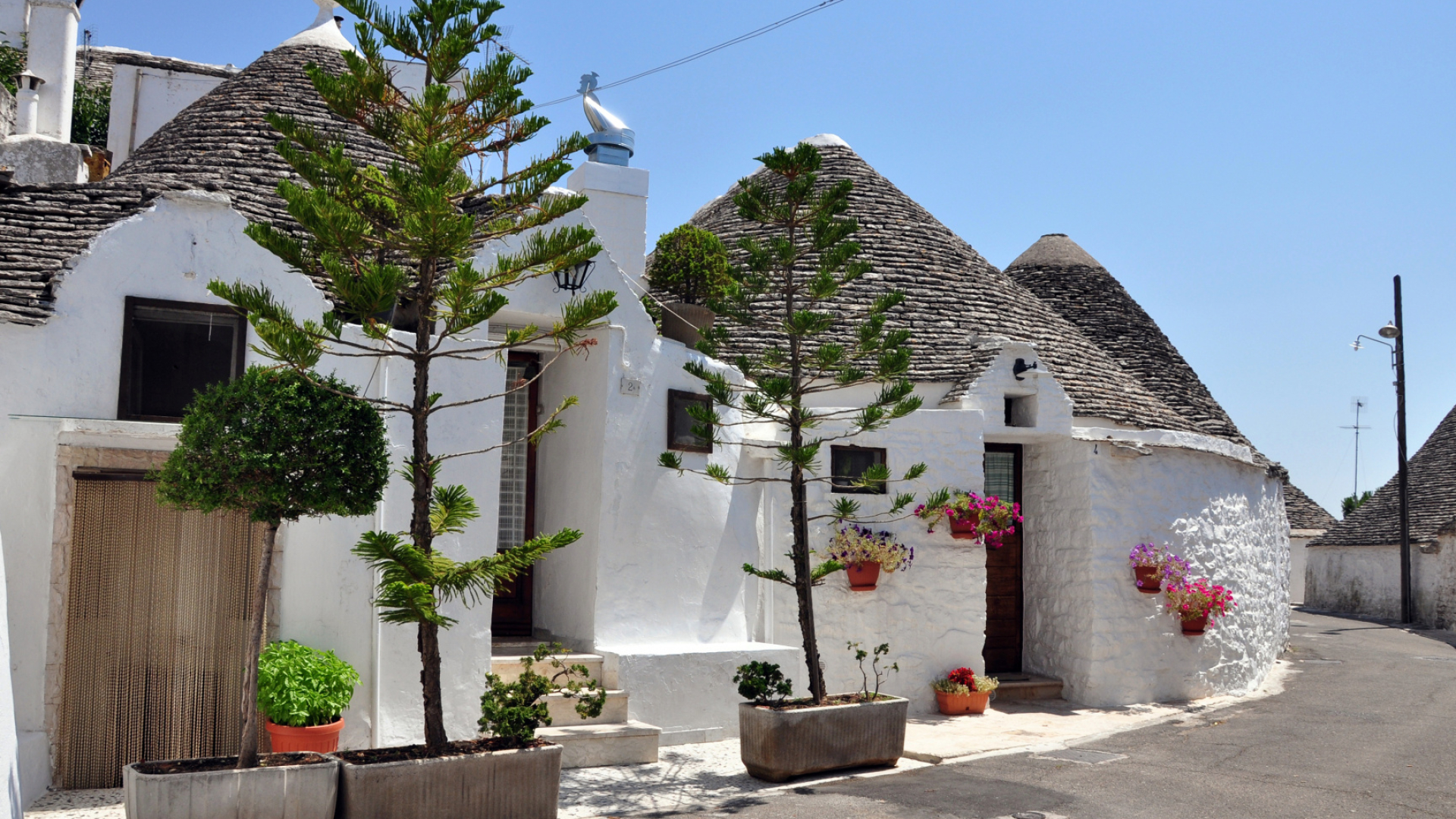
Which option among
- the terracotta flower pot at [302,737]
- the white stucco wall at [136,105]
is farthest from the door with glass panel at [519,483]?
the white stucco wall at [136,105]

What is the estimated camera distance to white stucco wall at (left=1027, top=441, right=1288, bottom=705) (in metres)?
13.1

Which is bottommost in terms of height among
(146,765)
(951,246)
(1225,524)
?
(146,765)

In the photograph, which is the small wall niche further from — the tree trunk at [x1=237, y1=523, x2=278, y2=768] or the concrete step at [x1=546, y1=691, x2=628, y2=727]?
the tree trunk at [x1=237, y1=523, x2=278, y2=768]

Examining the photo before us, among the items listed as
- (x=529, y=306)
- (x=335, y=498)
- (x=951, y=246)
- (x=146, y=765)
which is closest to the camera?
(x=146, y=765)

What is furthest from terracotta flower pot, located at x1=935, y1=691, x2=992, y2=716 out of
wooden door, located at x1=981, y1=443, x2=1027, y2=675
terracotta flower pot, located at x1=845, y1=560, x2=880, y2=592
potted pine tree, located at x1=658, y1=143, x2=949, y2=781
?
potted pine tree, located at x1=658, y1=143, x2=949, y2=781

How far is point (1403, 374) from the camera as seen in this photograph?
1030 inches

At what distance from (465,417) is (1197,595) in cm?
877

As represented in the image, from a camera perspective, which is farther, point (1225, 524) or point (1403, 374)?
point (1403, 374)

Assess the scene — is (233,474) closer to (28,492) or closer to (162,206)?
(28,492)

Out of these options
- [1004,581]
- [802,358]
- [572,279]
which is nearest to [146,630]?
[572,279]

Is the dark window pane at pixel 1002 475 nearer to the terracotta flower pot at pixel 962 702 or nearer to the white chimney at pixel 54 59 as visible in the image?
the terracotta flower pot at pixel 962 702

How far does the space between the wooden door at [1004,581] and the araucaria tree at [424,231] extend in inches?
322

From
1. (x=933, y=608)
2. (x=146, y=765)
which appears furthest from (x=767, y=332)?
(x=146, y=765)

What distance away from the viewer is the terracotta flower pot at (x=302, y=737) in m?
7.80
